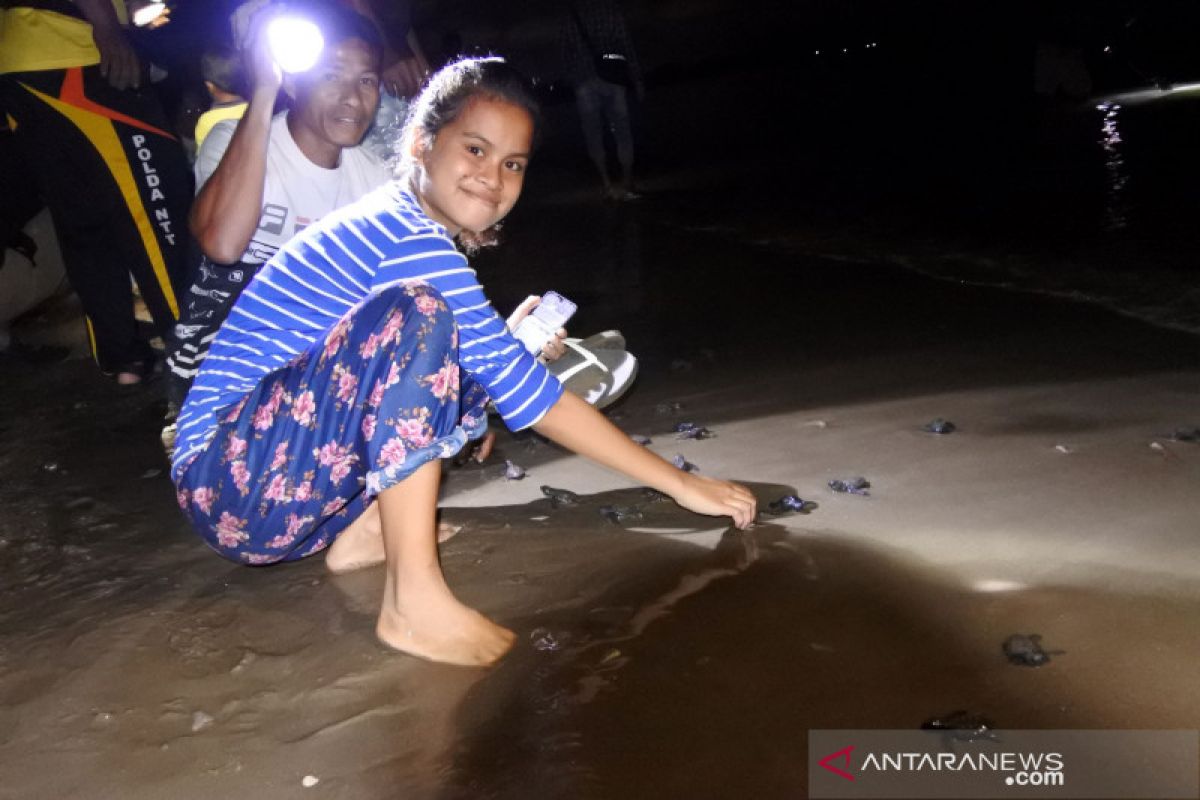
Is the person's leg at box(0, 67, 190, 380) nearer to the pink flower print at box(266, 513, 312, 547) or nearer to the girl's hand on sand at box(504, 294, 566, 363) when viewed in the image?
the girl's hand on sand at box(504, 294, 566, 363)

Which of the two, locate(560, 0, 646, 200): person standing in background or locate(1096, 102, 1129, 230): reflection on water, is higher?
locate(560, 0, 646, 200): person standing in background

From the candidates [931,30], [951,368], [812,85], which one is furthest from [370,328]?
[931,30]

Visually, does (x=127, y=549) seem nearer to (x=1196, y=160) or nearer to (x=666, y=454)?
(x=666, y=454)

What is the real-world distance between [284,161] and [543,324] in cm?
80

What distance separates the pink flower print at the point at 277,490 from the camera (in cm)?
217

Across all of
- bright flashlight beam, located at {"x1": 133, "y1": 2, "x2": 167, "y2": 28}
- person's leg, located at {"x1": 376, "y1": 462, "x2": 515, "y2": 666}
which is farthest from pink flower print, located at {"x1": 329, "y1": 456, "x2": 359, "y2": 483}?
bright flashlight beam, located at {"x1": 133, "y1": 2, "x2": 167, "y2": 28}

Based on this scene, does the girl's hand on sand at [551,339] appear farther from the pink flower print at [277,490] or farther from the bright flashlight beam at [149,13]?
the bright flashlight beam at [149,13]

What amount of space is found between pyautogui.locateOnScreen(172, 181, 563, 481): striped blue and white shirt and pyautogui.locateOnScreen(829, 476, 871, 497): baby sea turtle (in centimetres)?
85

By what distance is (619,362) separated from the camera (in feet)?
10.8

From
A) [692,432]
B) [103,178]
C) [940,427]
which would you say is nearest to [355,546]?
[692,432]

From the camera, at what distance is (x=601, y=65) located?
27.3 feet

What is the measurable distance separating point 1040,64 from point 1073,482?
425 inches

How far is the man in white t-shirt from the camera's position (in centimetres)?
267

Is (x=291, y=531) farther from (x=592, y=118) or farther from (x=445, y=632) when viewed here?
(x=592, y=118)
